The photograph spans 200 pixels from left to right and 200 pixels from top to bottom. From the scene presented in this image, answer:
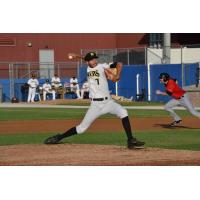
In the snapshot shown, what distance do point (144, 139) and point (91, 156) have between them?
3.63 m

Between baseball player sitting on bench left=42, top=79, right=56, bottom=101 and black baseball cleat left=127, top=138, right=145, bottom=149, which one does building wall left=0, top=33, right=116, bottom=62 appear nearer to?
baseball player sitting on bench left=42, top=79, right=56, bottom=101

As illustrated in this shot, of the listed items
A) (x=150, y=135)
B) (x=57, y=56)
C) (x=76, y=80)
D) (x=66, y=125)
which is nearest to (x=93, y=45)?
(x=57, y=56)

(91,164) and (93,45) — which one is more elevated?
(93,45)

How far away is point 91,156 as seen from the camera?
37.7 feet

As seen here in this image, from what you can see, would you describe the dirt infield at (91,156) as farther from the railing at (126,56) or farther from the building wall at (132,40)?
the building wall at (132,40)

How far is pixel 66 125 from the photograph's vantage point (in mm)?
19375

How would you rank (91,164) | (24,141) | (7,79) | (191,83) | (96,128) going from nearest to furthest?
(91,164) → (24,141) → (96,128) → (191,83) → (7,79)

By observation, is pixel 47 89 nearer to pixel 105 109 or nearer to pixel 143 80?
pixel 143 80

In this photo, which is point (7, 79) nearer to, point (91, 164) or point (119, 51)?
point (119, 51)

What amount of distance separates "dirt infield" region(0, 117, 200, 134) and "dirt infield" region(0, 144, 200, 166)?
4560mm

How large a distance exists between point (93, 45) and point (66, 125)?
2647 centimetres

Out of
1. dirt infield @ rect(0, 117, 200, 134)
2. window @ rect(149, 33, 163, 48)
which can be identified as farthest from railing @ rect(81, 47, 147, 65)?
dirt infield @ rect(0, 117, 200, 134)

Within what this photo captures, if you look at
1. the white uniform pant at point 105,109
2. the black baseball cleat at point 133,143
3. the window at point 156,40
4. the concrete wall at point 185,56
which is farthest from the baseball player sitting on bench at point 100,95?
the window at point 156,40

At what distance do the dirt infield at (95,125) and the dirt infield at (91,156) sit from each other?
4.56 meters
